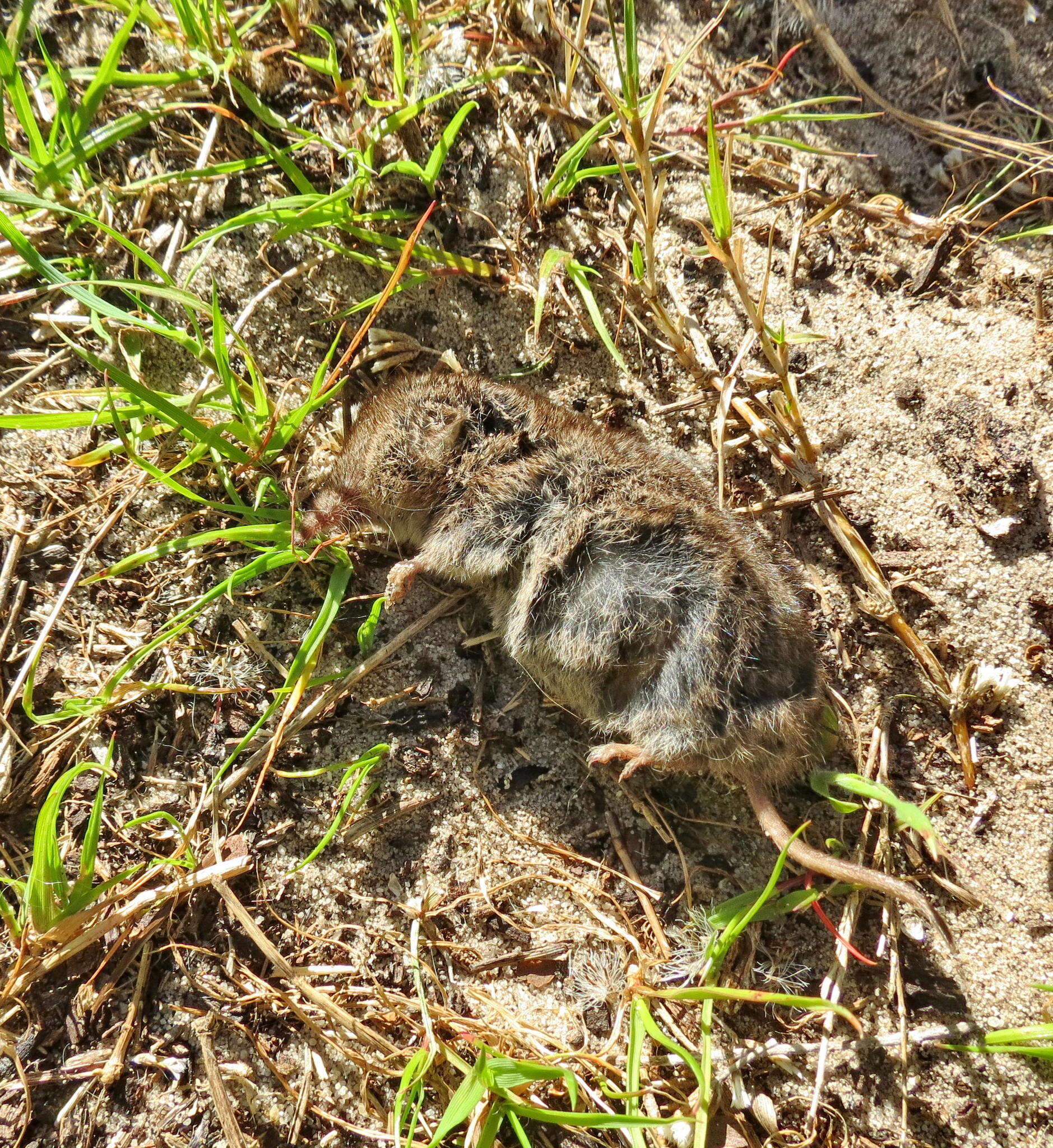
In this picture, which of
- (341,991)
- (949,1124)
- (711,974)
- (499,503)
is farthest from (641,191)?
(949,1124)

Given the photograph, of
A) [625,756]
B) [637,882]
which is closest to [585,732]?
[625,756]

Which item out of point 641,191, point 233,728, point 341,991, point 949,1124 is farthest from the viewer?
point 641,191

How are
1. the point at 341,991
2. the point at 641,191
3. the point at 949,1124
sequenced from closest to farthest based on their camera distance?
the point at 949,1124
the point at 341,991
the point at 641,191

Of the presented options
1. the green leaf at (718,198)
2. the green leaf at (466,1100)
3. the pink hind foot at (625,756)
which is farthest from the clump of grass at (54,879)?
the green leaf at (718,198)

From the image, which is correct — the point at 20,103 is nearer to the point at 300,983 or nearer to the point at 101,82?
the point at 101,82

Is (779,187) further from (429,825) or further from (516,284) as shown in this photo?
(429,825)

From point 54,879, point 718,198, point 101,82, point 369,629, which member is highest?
point 718,198

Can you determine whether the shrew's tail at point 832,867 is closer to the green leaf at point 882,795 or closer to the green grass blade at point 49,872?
the green leaf at point 882,795
